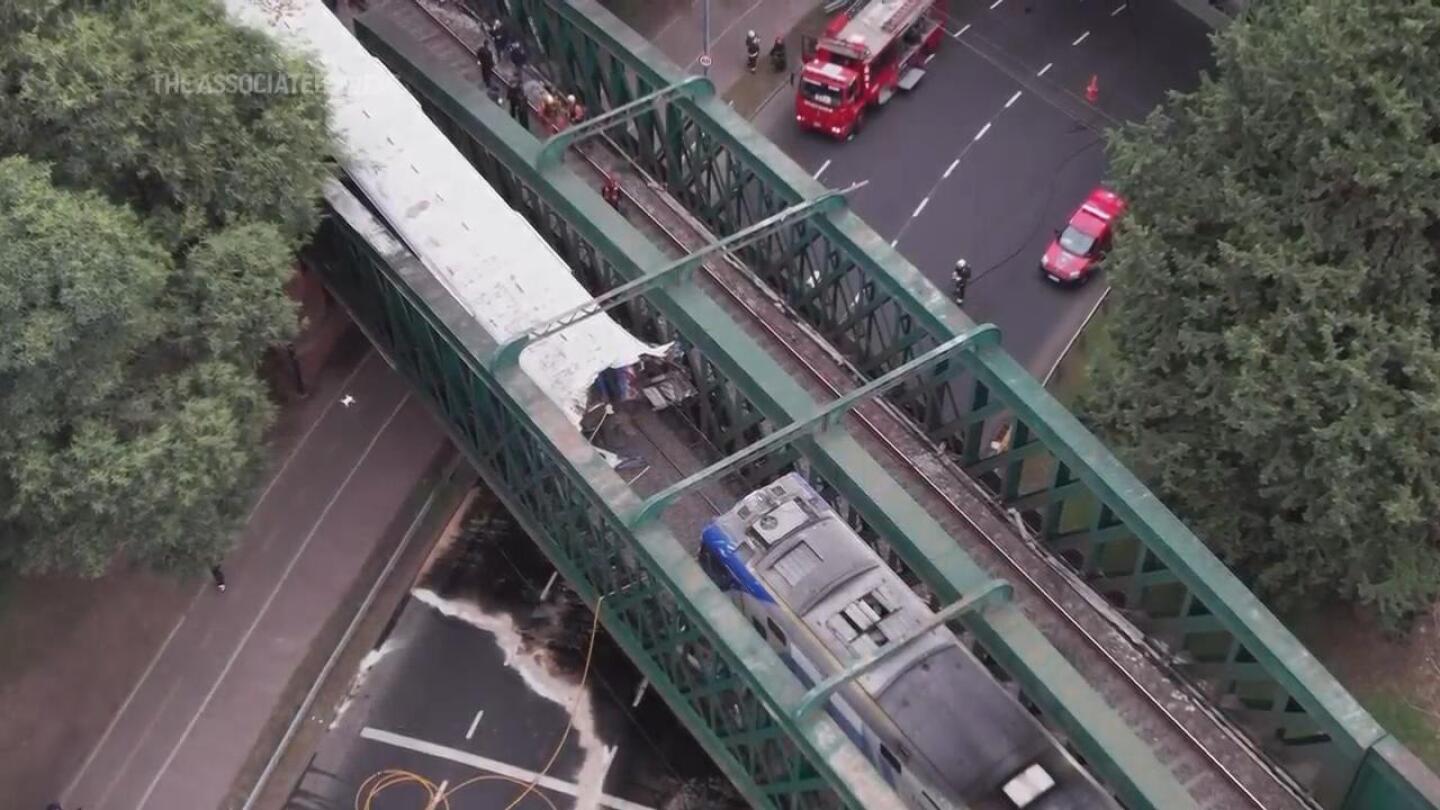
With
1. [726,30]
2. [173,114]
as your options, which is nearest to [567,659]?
[173,114]

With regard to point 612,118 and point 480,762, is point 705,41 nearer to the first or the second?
point 612,118

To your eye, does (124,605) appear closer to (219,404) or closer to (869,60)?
(219,404)

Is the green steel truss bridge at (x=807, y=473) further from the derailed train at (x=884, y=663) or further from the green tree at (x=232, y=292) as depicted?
the green tree at (x=232, y=292)

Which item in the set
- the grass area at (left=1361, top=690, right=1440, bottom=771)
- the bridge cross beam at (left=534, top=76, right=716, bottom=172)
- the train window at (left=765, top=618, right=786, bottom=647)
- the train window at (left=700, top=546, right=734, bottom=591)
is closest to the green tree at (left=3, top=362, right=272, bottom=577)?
the train window at (left=700, top=546, right=734, bottom=591)

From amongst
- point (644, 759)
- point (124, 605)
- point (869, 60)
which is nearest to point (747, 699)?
point (644, 759)

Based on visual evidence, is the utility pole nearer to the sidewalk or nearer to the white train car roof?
the white train car roof

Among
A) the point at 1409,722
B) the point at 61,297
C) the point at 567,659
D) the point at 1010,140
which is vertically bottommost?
the point at 567,659
